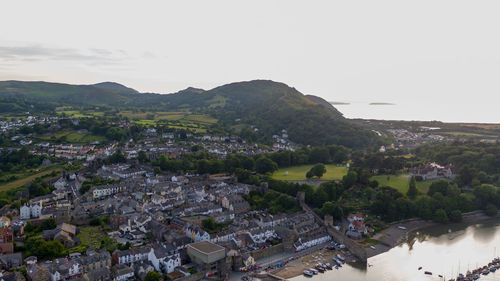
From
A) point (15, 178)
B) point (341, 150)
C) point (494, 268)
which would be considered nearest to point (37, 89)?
point (15, 178)

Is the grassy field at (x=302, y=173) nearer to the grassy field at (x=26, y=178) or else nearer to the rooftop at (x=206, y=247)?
the rooftop at (x=206, y=247)

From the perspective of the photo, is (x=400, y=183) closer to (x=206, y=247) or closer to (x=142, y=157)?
(x=206, y=247)

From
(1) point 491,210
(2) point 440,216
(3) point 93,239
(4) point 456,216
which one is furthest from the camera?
(1) point 491,210

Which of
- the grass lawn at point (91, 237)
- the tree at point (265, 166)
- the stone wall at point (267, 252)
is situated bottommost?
the grass lawn at point (91, 237)

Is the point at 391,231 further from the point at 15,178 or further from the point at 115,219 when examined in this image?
the point at 15,178

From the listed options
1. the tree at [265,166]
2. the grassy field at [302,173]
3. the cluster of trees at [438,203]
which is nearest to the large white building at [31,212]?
the tree at [265,166]

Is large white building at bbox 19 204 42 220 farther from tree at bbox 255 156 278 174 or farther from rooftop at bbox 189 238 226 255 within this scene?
tree at bbox 255 156 278 174

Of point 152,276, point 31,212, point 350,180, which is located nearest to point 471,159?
point 350,180
